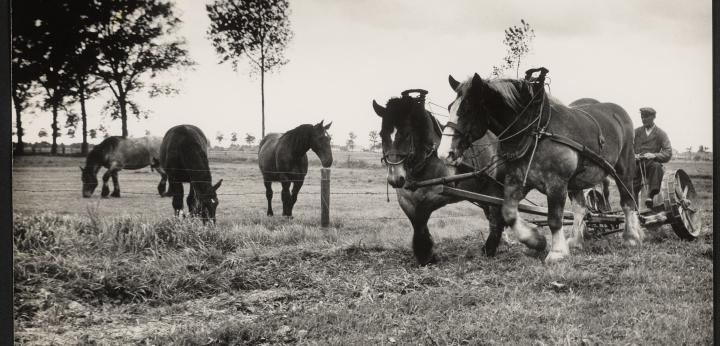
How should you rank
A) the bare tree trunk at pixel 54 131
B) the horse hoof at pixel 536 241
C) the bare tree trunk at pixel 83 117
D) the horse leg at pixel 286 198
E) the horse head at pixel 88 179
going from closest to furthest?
the bare tree trunk at pixel 54 131
the bare tree trunk at pixel 83 117
the horse head at pixel 88 179
the horse hoof at pixel 536 241
the horse leg at pixel 286 198

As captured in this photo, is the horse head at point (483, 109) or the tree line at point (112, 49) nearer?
the tree line at point (112, 49)

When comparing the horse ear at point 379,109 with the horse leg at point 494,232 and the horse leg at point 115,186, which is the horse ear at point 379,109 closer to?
the horse leg at point 494,232

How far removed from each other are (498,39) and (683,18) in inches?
57.1

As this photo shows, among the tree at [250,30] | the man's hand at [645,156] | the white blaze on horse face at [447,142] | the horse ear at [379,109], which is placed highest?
the tree at [250,30]

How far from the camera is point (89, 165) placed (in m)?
3.34

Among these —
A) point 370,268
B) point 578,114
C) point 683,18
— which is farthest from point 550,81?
point 370,268

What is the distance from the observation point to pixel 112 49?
3176 mm

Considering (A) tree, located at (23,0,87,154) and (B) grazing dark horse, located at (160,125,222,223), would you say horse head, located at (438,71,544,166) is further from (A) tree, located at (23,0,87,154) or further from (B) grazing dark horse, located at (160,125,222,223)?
(A) tree, located at (23,0,87,154)

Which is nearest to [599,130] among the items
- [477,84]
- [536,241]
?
[536,241]

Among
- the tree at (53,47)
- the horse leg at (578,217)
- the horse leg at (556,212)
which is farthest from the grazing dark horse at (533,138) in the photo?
the tree at (53,47)

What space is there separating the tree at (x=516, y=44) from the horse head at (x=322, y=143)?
1643 mm

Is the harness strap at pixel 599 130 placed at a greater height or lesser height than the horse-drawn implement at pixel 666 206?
greater

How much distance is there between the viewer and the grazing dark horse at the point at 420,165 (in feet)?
13.2

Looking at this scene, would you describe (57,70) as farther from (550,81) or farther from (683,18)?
(683,18)
